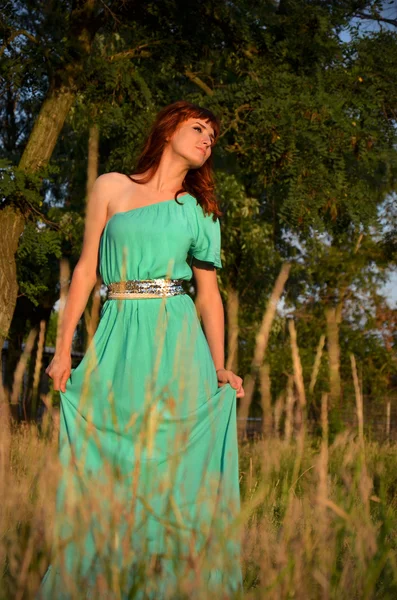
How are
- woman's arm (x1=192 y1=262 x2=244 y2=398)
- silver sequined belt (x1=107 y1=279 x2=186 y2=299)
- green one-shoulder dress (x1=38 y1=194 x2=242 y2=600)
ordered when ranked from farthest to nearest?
1. woman's arm (x1=192 y1=262 x2=244 y2=398)
2. silver sequined belt (x1=107 y1=279 x2=186 y2=299)
3. green one-shoulder dress (x1=38 y1=194 x2=242 y2=600)

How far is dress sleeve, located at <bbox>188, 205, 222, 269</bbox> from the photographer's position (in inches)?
130

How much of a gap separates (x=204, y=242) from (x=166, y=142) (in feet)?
1.44

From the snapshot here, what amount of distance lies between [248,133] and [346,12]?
5.98 feet

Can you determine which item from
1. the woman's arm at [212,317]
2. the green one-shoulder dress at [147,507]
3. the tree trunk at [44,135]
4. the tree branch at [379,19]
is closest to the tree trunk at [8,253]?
the tree trunk at [44,135]

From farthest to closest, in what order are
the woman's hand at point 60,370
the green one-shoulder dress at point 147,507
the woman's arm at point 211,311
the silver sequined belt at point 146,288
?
the woman's arm at point 211,311 → the silver sequined belt at point 146,288 → the woman's hand at point 60,370 → the green one-shoulder dress at point 147,507

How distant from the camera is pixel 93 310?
213 cm

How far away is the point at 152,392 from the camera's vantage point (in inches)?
75.4

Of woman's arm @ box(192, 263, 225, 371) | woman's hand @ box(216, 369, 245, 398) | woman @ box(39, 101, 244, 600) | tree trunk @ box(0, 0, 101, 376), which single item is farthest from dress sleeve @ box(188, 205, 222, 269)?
tree trunk @ box(0, 0, 101, 376)

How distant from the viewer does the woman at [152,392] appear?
71.0 inches

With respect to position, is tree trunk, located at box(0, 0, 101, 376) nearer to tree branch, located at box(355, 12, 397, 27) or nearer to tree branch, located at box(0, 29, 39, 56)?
tree branch, located at box(0, 29, 39, 56)

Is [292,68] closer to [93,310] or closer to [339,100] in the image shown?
[339,100]

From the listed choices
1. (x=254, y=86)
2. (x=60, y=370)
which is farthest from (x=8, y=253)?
(x=60, y=370)

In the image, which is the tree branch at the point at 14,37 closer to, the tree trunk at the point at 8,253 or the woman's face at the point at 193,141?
the tree trunk at the point at 8,253

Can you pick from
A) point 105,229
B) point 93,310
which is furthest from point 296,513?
point 105,229
